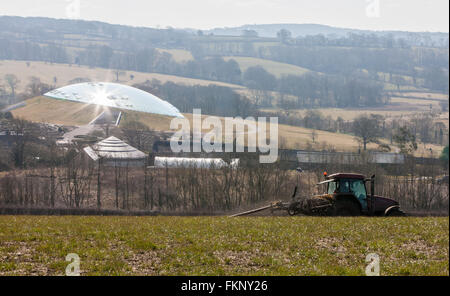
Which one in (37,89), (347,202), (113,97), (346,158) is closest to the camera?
(347,202)

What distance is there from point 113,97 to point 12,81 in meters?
52.7

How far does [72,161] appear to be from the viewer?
75.6 metres

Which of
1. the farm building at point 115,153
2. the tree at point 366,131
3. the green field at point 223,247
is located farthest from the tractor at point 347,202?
the tree at point 366,131

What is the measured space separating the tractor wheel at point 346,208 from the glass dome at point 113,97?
115000 mm

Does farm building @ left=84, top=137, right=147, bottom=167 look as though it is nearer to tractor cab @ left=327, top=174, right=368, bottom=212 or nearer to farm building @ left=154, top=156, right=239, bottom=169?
farm building @ left=154, top=156, right=239, bottom=169

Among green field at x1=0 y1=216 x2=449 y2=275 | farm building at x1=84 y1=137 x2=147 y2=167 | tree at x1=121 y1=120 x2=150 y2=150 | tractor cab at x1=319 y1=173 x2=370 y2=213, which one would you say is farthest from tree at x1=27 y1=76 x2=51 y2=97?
green field at x1=0 y1=216 x2=449 y2=275

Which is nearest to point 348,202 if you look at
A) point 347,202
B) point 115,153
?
point 347,202

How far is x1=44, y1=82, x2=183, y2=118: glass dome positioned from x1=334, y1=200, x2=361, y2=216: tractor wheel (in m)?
115

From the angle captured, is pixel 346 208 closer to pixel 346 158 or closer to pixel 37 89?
pixel 346 158

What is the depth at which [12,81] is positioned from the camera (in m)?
176

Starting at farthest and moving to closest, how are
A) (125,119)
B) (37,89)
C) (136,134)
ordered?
(37,89), (125,119), (136,134)

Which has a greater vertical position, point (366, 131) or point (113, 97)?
point (113, 97)
